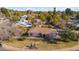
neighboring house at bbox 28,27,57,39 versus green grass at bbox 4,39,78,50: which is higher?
neighboring house at bbox 28,27,57,39

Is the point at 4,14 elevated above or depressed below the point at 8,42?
above

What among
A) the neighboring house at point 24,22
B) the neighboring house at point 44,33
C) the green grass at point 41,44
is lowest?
the green grass at point 41,44

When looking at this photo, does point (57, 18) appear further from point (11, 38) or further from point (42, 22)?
point (11, 38)

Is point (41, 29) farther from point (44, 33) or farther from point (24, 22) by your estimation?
point (24, 22)

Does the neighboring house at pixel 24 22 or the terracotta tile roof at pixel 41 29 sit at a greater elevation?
the neighboring house at pixel 24 22

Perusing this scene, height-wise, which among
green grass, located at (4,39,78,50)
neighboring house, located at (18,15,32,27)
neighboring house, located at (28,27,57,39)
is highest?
neighboring house, located at (18,15,32,27)

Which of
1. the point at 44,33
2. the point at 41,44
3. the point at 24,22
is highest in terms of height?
the point at 24,22

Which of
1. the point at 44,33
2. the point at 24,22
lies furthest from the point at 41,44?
the point at 24,22

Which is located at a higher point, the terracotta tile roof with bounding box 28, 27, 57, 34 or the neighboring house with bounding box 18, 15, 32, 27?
the neighboring house with bounding box 18, 15, 32, 27

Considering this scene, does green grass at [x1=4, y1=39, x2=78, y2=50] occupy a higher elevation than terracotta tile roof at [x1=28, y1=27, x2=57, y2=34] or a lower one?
lower

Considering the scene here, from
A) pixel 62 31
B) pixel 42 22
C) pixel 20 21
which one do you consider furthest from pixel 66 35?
pixel 20 21
